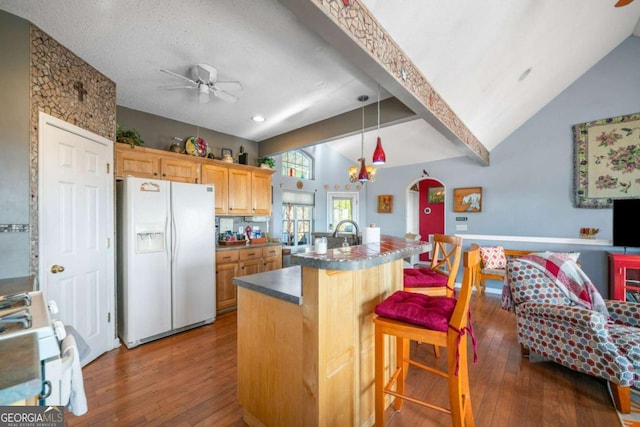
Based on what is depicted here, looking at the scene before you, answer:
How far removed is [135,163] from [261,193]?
6.01ft

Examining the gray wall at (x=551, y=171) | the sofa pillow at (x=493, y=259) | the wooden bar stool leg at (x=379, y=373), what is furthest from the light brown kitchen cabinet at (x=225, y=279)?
the gray wall at (x=551, y=171)

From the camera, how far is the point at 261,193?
451cm

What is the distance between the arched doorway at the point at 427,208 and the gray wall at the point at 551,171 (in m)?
1.98

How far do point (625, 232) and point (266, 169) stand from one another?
17.4ft

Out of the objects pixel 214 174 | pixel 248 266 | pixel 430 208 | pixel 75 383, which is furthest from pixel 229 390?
pixel 430 208

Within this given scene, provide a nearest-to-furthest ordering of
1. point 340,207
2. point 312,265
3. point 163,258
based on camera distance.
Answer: point 312,265 < point 163,258 < point 340,207

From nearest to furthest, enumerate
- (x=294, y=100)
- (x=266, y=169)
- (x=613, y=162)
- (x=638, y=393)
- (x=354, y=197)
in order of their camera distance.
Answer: (x=638, y=393) → (x=294, y=100) → (x=613, y=162) → (x=266, y=169) → (x=354, y=197)

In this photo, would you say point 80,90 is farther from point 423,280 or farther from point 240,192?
point 423,280

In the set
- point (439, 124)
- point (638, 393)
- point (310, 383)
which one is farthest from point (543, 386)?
point (439, 124)

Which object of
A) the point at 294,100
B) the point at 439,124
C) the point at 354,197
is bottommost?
the point at 354,197

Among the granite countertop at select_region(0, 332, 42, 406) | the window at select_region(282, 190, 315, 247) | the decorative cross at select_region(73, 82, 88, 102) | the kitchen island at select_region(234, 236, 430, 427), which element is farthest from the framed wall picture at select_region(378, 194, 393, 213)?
the granite countertop at select_region(0, 332, 42, 406)

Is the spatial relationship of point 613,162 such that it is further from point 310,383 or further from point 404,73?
point 310,383

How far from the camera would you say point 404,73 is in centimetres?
212

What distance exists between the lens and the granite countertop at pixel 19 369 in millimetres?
597
